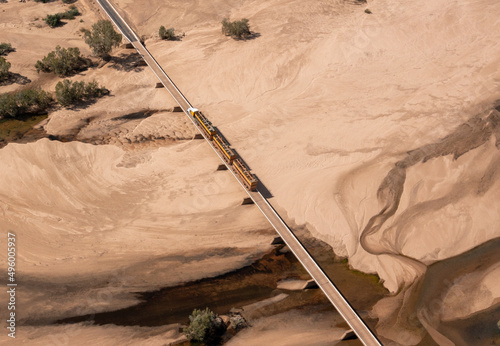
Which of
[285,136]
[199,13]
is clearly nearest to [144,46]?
[199,13]

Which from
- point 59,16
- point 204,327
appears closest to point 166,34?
point 59,16

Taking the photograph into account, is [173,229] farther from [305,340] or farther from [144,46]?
[144,46]

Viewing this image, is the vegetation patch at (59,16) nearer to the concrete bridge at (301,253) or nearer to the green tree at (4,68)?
the green tree at (4,68)

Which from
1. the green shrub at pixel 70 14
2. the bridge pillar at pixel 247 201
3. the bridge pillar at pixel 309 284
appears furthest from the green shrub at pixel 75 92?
the bridge pillar at pixel 309 284

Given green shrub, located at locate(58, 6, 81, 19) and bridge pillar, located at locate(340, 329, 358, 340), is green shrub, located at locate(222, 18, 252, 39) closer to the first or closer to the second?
green shrub, located at locate(58, 6, 81, 19)

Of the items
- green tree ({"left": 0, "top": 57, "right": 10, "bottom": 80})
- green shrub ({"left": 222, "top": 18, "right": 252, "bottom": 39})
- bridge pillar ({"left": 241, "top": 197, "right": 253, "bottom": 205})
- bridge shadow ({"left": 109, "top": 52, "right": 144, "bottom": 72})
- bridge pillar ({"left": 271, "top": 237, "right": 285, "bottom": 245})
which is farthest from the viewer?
green shrub ({"left": 222, "top": 18, "right": 252, "bottom": 39})

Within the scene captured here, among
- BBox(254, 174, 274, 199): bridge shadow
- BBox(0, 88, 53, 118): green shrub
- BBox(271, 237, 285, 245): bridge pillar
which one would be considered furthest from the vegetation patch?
BBox(271, 237, 285, 245): bridge pillar
